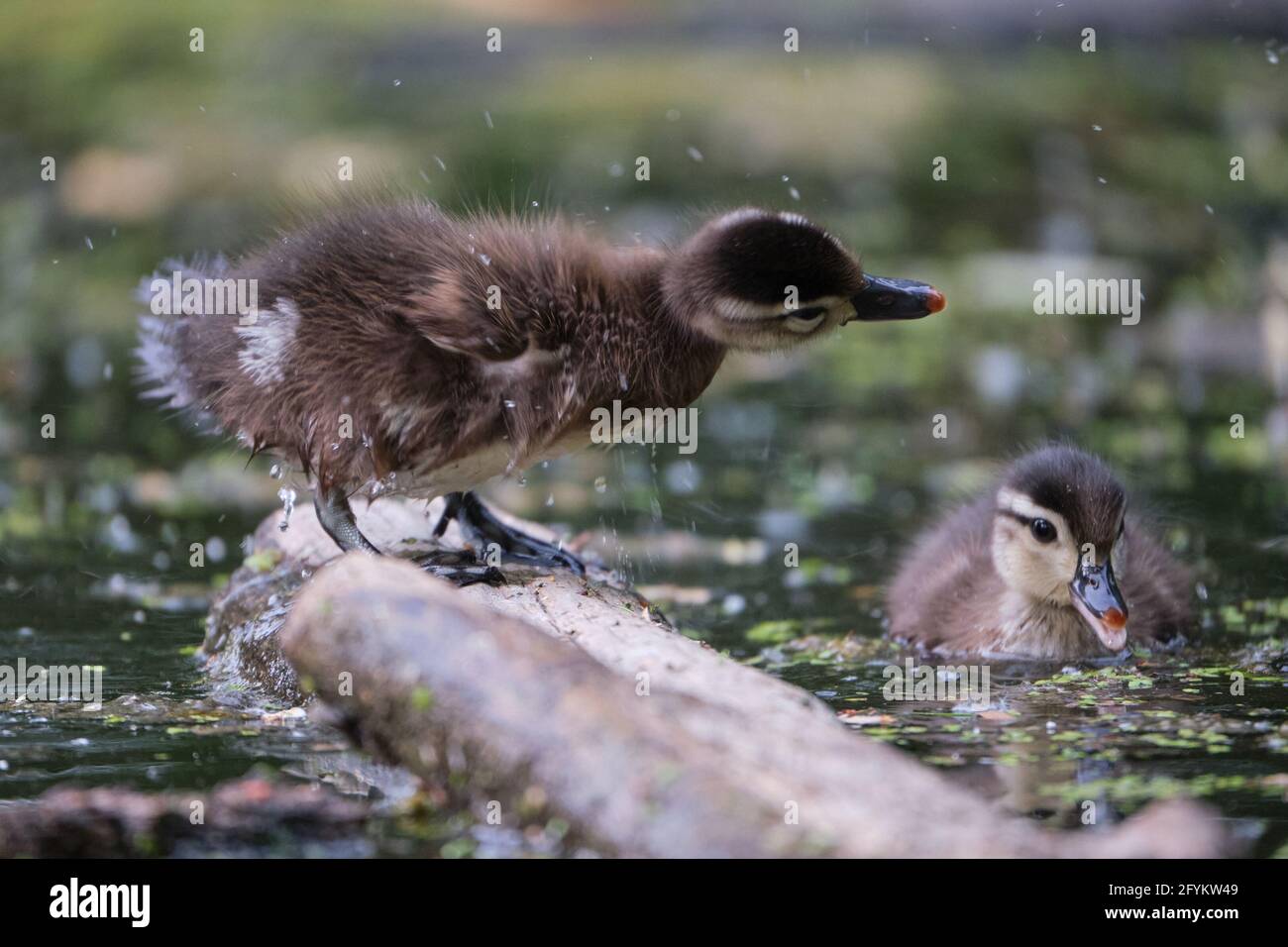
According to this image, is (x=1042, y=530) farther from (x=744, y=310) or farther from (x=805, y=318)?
(x=744, y=310)

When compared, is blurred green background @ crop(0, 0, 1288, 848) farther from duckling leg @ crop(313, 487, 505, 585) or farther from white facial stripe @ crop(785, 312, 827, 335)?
duckling leg @ crop(313, 487, 505, 585)

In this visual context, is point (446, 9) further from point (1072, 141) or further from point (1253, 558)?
point (1253, 558)

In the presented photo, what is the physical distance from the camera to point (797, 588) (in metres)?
7.49

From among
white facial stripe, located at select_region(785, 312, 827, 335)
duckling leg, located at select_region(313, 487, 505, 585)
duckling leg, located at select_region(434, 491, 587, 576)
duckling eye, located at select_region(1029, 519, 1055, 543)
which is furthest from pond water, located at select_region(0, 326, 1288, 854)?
white facial stripe, located at select_region(785, 312, 827, 335)

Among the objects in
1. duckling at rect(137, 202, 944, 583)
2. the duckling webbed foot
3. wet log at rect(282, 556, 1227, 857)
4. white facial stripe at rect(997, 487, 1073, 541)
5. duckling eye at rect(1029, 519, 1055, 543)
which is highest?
duckling at rect(137, 202, 944, 583)

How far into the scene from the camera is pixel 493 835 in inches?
156

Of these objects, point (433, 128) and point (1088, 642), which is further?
point (433, 128)

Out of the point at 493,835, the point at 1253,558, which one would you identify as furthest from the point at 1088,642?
the point at 493,835

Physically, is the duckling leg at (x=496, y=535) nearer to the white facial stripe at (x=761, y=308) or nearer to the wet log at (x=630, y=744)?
the white facial stripe at (x=761, y=308)

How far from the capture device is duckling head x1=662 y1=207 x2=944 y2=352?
5484 mm

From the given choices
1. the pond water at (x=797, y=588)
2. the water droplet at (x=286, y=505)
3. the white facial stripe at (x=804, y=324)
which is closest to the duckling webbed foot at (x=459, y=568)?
the water droplet at (x=286, y=505)

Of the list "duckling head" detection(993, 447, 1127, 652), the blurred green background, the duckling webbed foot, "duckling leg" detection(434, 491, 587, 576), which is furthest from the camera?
the blurred green background
